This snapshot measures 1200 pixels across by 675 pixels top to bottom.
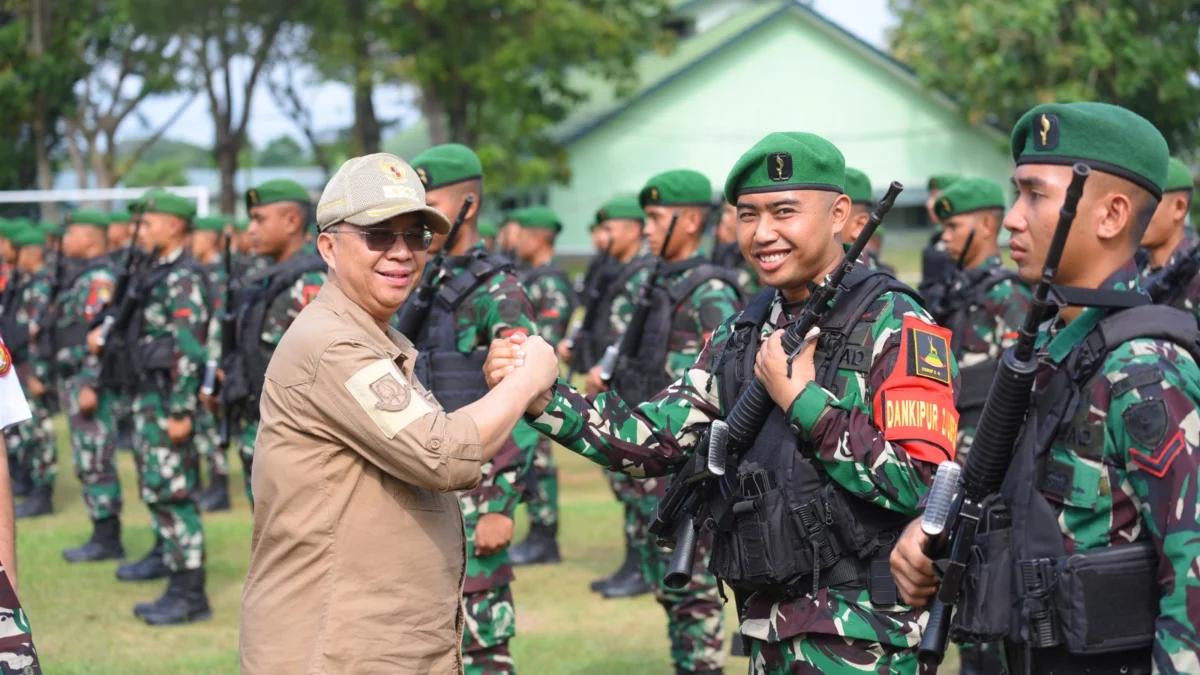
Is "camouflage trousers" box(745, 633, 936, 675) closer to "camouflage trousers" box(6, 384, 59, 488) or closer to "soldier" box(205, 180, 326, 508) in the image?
"soldier" box(205, 180, 326, 508)

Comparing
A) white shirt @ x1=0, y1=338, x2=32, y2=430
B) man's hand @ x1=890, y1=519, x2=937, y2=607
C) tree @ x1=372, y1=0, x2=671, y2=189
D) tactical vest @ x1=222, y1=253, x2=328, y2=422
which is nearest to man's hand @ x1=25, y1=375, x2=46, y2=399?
tactical vest @ x1=222, y1=253, x2=328, y2=422

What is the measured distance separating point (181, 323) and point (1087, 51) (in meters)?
22.8

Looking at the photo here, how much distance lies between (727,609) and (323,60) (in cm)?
2578

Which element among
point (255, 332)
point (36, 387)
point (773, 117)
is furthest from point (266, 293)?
point (773, 117)

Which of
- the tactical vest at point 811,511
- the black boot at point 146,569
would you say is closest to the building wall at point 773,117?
the black boot at point 146,569

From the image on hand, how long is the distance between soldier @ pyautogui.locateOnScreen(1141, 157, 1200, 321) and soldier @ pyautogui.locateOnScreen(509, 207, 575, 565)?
3630 millimetres

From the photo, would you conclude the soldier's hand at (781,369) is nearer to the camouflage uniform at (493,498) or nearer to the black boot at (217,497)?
the camouflage uniform at (493,498)

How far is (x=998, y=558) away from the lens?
288cm

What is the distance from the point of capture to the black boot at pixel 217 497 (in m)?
12.2

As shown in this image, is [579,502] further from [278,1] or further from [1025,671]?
[278,1]

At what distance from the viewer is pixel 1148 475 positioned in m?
2.69

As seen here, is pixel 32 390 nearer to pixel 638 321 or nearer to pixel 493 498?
pixel 638 321

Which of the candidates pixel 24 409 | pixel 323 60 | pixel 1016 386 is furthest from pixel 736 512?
pixel 323 60

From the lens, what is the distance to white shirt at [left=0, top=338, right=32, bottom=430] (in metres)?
3.66
